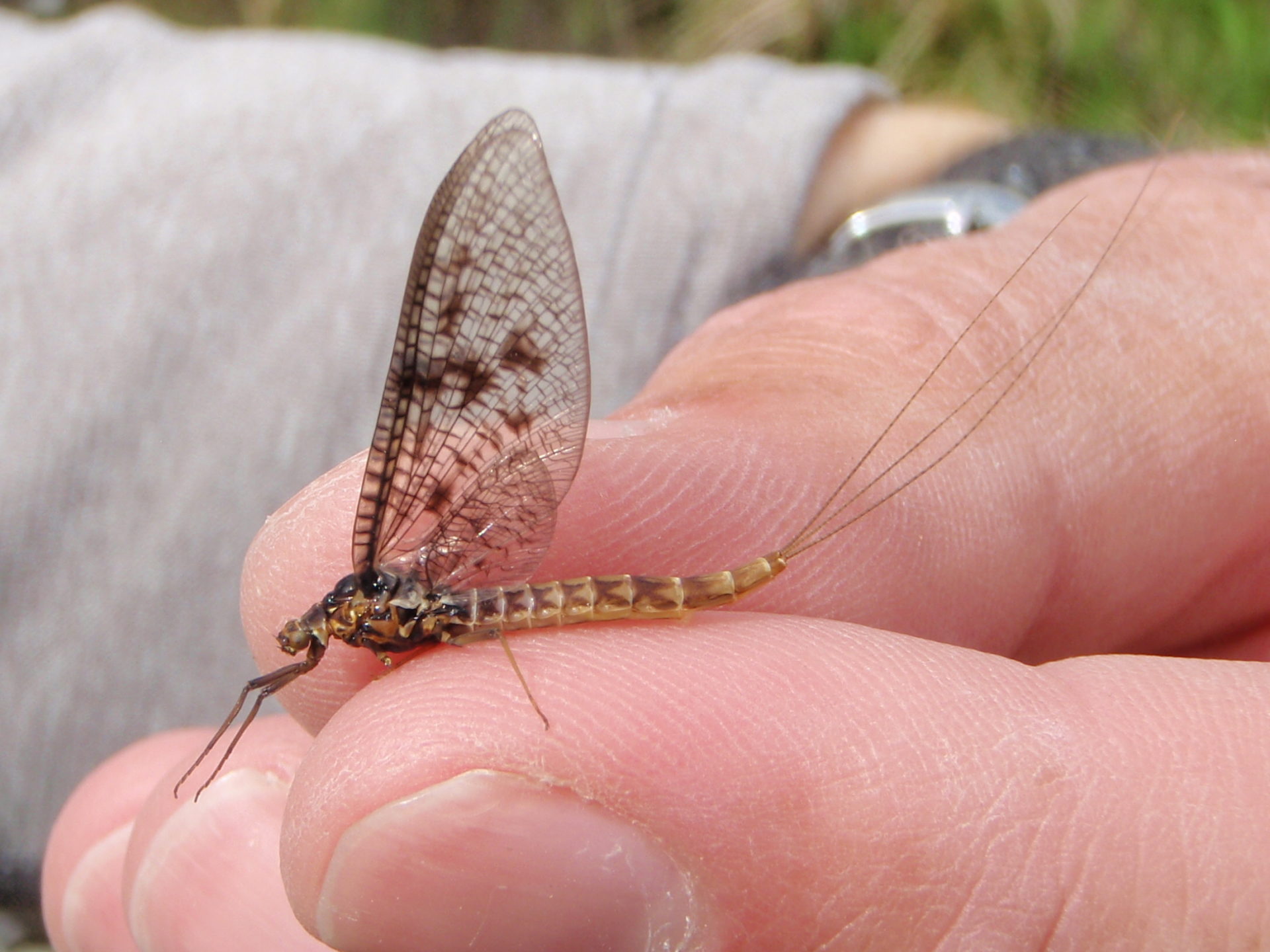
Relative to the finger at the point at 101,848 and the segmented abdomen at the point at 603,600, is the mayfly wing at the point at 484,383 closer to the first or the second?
the segmented abdomen at the point at 603,600

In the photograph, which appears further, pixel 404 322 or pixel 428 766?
pixel 404 322

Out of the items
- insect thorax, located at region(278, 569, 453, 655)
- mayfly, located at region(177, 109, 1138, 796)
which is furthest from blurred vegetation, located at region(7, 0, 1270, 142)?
insect thorax, located at region(278, 569, 453, 655)

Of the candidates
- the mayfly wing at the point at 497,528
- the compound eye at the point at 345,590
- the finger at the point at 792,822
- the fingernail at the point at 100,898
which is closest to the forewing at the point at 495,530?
the mayfly wing at the point at 497,528

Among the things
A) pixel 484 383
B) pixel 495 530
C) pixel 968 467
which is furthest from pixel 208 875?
pixel 968 467

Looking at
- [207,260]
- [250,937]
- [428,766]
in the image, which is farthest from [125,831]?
[207,260]

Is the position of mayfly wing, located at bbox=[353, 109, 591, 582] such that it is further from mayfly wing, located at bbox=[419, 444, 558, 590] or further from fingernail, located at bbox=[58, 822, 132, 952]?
fingernail, located at bbox=[58, 822, 132, 952]

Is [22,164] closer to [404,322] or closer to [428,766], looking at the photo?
[404,322]

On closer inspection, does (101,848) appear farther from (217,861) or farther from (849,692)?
(849,692)
